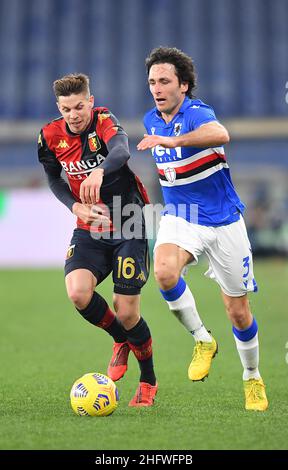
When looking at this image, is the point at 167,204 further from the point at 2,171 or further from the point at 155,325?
the point at 2,171

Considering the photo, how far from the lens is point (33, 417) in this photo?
Answer: 617cm

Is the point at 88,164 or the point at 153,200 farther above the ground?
the point at 153,200

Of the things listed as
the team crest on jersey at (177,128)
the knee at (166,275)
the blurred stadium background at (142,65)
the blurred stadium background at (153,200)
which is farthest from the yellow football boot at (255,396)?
the blurred stadium background at (142,65)

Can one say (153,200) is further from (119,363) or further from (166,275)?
(166,275)

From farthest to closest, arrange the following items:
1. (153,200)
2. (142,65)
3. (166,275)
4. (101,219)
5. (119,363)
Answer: (142,65) → (153,200) → (119,363) → (101,219) → (166,275)

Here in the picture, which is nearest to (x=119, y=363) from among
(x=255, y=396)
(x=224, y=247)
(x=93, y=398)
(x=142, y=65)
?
(x=93, y=398)

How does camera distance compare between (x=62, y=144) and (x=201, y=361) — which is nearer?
(x=201, y=361)

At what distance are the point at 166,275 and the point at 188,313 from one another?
18.3 inches

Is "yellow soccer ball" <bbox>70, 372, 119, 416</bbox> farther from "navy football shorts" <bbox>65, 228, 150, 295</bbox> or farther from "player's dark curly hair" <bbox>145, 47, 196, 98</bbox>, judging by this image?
"player's dark curly hair" <bbox>145, 47, 196, 98</bbox>

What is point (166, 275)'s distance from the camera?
6.53 meters

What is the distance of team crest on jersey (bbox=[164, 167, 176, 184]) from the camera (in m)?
6.76

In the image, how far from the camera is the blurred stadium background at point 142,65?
99.6 feet

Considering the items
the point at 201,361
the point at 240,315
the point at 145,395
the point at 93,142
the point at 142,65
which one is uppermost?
the point at 142,65

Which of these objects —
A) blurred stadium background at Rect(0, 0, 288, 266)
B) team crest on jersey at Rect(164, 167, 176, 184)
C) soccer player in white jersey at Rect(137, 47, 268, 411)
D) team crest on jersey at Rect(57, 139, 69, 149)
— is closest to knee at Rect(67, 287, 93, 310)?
soccer player in white jersey at Rect(137, 47, 268, 411)
